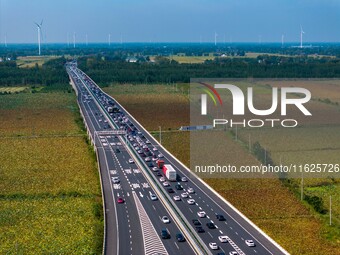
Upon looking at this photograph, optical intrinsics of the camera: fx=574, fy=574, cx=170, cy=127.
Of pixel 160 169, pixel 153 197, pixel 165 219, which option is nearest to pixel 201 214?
pixel 165 219

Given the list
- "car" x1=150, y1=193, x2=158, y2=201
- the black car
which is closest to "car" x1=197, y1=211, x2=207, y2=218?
the black car

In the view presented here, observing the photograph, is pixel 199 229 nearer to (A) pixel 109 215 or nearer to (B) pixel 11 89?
(A) pixel 109 215

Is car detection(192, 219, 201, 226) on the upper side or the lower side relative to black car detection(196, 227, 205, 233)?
upper

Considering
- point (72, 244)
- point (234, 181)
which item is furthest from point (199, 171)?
point (72, 244)

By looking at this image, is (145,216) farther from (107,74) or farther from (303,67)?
(303,67)

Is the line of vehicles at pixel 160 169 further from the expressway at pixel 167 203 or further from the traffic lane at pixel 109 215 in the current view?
the traffic lane at pixel 109 215

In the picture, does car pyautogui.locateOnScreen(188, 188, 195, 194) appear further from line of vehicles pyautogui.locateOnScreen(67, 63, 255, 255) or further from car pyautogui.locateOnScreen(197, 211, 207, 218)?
car pyautogui.locateOnScreen(197, 211, 207, 218)

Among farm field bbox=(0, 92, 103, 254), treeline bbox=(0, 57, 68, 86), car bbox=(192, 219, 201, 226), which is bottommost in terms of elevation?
farm field bbox=(0, 92, 103, 254)

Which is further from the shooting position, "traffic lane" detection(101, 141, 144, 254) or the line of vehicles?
the line of vehicles
